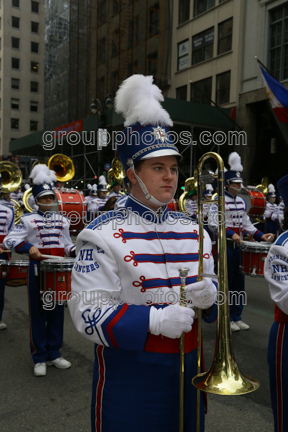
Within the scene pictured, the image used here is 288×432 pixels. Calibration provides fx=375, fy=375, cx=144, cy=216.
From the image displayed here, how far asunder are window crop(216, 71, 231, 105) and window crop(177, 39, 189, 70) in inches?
127

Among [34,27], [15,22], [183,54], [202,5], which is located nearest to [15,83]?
[15,22]

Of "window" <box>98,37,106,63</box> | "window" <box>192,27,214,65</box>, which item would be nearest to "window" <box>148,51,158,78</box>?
"window" <box>192,27,214,65</box>

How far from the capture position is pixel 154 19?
949 inches

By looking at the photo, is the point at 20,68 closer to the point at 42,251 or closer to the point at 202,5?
the point at 202,5

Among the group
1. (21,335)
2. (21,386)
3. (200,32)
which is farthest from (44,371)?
(200,32)

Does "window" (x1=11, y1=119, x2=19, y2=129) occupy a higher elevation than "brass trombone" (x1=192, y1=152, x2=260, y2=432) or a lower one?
higher

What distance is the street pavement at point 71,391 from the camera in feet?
10.4

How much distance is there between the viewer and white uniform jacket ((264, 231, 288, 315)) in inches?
92.2

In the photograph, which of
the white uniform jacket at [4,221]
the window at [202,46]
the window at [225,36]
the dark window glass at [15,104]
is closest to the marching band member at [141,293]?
the white uniform jacket at [4,221]

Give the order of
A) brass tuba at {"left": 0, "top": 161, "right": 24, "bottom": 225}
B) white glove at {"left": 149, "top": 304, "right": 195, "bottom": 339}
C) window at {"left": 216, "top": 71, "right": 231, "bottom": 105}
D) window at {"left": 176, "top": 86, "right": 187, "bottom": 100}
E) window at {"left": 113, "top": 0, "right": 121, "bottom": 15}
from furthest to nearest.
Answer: window at {"left": 113, "top": 0, "right": 121, "bottom": 15}
window at {"left": 176, "top": 86, "right": 187, "bottom": 100}
window at {"left": 216, "top": 71, "right": 231, "bottom": 105}
brass tuba at {"left": 0, "top": 161, "right": 24, "bottom": 225}
white glove at {"left": 149, "top": 304, "right": 195, "bottom": 339}

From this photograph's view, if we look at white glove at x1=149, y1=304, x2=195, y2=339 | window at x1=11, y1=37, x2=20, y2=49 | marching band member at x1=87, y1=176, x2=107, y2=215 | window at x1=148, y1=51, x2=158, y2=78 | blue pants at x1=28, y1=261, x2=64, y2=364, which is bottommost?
blue pants at x1=28, y1=261, x2=64, y2=364

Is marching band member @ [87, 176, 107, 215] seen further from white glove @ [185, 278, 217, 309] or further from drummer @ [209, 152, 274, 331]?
white glove @ [185, 278, 217, 309]

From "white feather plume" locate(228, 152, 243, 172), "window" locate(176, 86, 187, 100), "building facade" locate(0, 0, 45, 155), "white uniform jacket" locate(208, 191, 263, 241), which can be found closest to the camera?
"white uniform jacket" locate(208, 191, 263, 241)

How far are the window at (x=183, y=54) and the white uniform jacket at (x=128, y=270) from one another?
23.6 metres
